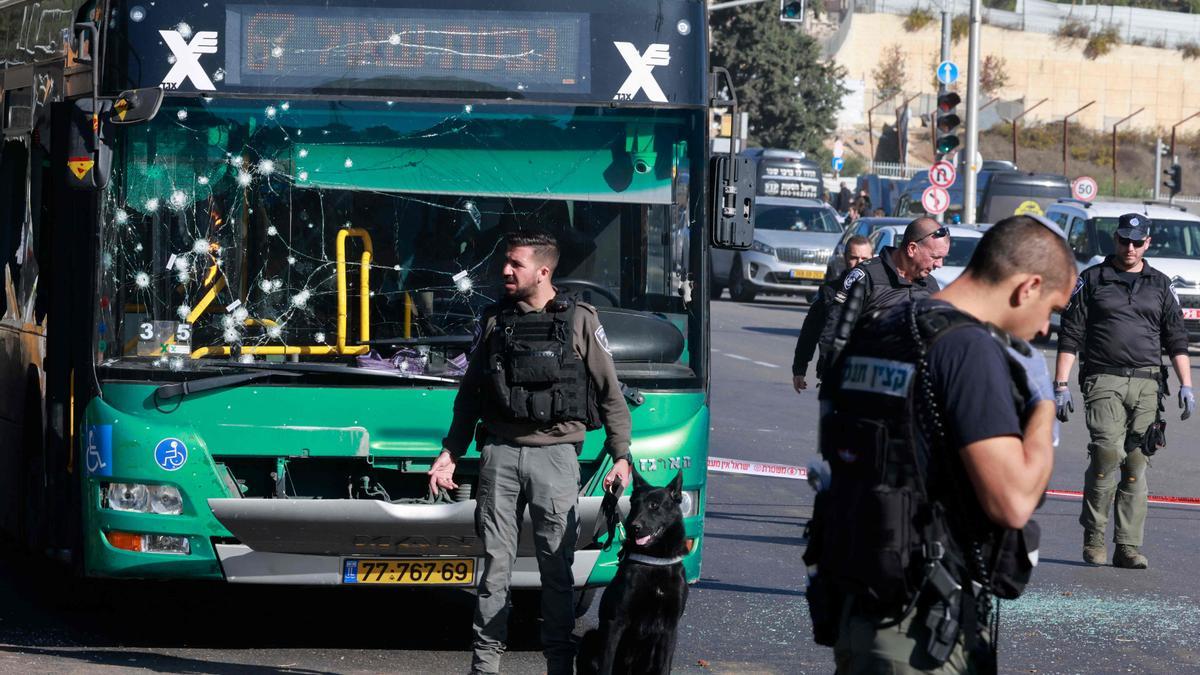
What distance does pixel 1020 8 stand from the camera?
9662 centimetres

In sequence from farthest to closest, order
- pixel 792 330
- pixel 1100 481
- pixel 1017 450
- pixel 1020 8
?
pixel 1020 8
pixel 792 330
pixel 1100 481
pixel 1017 450

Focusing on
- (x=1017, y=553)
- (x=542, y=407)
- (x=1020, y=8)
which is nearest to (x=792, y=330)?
(x=542, y=407)

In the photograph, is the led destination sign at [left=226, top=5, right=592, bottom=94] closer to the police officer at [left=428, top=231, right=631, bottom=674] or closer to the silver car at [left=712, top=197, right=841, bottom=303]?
the police officer at [left=428, top=231, right=631, bottom=674]

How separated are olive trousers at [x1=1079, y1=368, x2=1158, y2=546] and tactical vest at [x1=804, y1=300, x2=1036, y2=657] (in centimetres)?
614

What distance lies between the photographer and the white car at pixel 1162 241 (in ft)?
81.5

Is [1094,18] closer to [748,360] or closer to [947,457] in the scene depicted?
[748,360]

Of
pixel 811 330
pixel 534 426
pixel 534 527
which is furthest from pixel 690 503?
pixel 811 330

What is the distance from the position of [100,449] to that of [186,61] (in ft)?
4.95

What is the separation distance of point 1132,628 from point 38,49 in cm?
547

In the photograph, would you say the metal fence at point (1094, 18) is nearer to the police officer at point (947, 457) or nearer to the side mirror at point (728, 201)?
the side mirror at point (728, 201)

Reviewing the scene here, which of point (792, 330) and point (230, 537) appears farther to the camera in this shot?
point (792, 330)

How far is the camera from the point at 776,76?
71.1m

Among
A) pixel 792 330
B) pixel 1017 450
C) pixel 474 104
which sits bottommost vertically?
pixel 792 330

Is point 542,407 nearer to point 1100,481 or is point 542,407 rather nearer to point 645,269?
point 645,269
